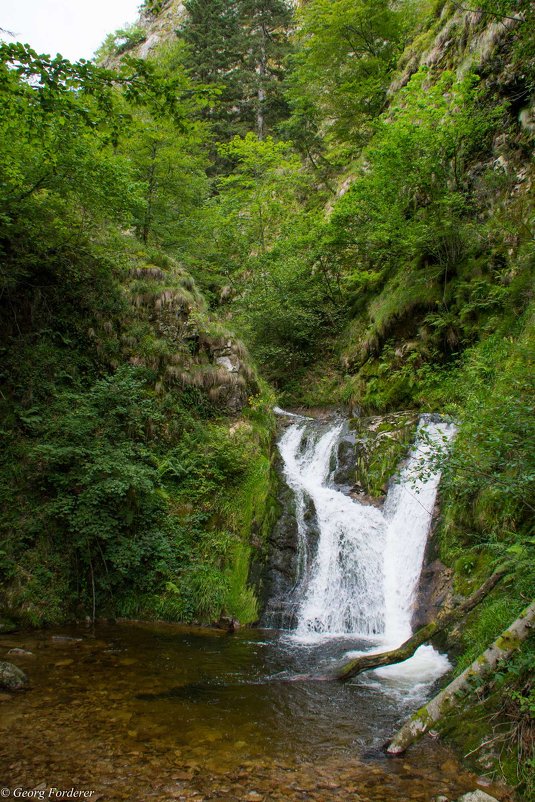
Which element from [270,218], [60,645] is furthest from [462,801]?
[270,218]

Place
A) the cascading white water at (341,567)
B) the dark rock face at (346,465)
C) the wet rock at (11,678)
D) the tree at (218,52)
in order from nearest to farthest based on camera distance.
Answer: the wet rock at (11,678)
the cascading white water at (341,567)
the dark rock face at (346,465)
the tree at (218,52)

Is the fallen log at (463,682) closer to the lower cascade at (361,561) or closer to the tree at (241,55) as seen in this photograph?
the lower cascade at (361,561)

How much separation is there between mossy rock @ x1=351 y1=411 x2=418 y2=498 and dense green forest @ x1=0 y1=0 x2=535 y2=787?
0.89 metres

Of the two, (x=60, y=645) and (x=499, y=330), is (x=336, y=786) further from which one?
(x=499, y=330)

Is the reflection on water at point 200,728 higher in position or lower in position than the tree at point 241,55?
lower

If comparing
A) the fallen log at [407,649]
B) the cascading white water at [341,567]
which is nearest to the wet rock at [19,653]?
the fallen log at [407,649]

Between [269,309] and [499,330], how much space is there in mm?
8160

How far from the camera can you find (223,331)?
1094cm

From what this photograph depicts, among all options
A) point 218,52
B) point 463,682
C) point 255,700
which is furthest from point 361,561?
point 218,52

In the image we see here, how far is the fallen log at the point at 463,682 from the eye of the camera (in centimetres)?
344

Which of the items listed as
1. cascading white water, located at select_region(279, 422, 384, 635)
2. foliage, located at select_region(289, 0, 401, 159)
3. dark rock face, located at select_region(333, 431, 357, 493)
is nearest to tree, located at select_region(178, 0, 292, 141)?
foliage, located at select_region(289, 0, 401, 159)

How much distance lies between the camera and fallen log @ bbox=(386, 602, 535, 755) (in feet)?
11.3

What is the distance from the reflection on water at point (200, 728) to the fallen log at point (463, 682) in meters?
0.15

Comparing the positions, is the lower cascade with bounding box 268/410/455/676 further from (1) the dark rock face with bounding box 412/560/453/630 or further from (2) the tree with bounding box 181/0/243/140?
(2) the tree with bounding box 181/0/243/140
